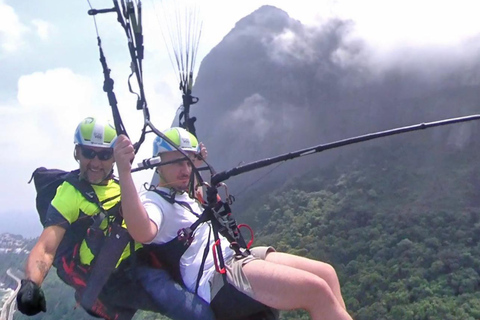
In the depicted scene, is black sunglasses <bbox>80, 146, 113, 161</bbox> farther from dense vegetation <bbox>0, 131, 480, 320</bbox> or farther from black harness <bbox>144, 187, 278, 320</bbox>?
dense vegetation <bbox>0, 131, 480, 320</bbox>

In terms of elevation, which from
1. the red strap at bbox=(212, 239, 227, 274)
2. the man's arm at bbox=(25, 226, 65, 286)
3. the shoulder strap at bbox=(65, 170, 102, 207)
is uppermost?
the shoulder strap at bbox=(65, 170, 102, 207)

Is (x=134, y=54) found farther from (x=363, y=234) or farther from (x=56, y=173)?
(x=363, y=234)

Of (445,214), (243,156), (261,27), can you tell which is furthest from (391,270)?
(261,27)

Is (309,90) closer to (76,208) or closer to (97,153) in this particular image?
(97,153)

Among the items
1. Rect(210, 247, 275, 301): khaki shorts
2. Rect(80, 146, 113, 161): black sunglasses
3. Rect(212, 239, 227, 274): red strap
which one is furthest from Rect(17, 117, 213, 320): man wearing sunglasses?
Rect(212, 239, 227, 274): red strap

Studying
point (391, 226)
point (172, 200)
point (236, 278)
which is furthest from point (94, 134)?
point (391, 226)
